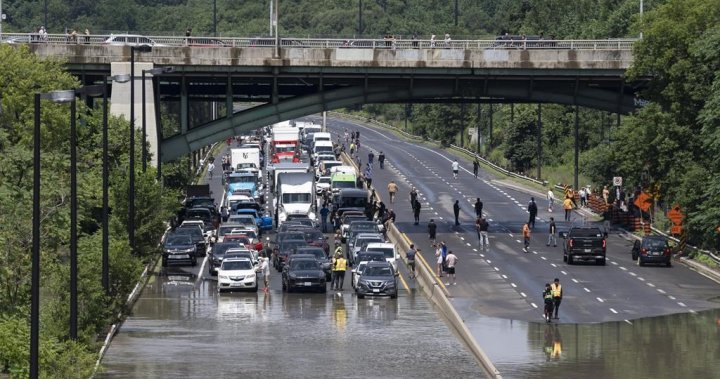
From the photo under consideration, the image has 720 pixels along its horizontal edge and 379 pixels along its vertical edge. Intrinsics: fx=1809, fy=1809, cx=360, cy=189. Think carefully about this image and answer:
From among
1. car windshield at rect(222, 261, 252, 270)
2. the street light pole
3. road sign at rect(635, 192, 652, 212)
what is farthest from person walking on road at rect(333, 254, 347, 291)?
the street light pole

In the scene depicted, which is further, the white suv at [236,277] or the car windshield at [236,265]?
the car windshield at [236,265]

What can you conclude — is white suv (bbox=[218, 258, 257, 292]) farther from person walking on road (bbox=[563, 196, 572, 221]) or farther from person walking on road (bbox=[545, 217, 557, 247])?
person walking on road (bbox=[563, 196, 572, 221])

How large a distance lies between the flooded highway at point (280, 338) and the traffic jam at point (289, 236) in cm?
79

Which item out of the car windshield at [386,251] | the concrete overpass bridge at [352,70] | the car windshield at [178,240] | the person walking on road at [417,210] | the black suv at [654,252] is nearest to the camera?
the car windshield at [386,251]

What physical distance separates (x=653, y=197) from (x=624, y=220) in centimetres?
637

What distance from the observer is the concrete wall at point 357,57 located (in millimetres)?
85750

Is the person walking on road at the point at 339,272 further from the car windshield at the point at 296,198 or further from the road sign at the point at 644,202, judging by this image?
the car windshield at the point at 296,198

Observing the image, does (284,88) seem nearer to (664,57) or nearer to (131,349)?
(664,57)

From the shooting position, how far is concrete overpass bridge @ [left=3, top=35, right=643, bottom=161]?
282 feet

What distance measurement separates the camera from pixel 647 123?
80000 millimetres

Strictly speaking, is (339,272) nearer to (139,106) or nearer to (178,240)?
(178,240)

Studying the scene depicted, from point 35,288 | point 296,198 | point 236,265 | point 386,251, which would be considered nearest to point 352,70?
point 296,198

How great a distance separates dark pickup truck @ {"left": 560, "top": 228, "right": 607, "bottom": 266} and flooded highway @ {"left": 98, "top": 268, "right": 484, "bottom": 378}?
34.3 ft

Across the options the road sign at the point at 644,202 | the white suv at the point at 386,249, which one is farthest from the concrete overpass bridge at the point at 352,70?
the white suv at the point at 386,249
